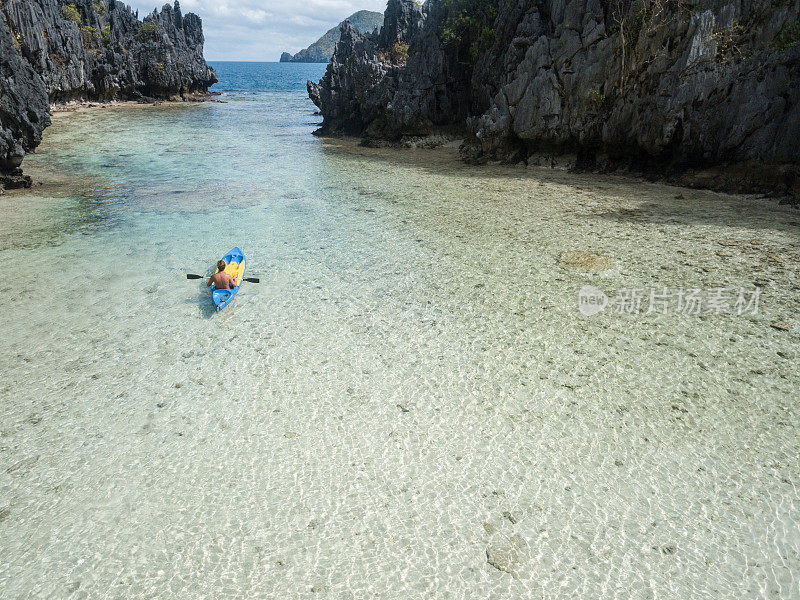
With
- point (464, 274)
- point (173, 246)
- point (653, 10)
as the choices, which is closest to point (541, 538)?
point (464, 274)

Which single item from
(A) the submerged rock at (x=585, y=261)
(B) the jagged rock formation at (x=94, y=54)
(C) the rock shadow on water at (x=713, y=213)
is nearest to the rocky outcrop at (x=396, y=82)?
(C) the rock shadow on water at (x=713, y=213)

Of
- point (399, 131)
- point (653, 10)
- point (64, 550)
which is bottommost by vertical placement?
point (64, 550)

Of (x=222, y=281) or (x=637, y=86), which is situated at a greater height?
(x=637, y=86)

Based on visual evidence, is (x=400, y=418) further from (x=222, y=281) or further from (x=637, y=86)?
(x=637, y=86)

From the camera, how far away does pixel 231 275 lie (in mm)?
9117

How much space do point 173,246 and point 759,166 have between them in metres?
17.4

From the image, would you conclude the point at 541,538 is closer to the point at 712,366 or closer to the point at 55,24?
the point at 712,366

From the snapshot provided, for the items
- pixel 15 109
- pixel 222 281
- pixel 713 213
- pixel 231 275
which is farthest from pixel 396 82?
pixel 222 281

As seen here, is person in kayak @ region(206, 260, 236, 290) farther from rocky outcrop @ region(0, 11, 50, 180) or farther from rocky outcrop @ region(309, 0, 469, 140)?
rocky outcrop @ region(309, 0, 469, 140)

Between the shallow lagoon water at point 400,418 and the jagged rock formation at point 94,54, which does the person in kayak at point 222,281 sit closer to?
the shallow lagoon water at point 400,418

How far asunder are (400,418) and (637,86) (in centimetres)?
1763

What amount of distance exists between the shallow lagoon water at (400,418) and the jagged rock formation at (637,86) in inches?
149

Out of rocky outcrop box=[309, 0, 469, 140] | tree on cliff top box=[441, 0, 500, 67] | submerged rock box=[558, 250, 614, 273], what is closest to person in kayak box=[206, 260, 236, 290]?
submerged rock box=[558, 250, 614, 273]

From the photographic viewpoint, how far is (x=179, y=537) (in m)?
4.41
